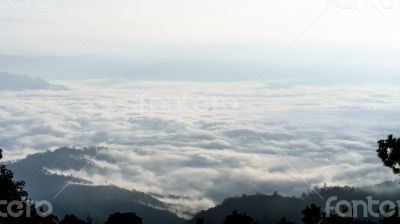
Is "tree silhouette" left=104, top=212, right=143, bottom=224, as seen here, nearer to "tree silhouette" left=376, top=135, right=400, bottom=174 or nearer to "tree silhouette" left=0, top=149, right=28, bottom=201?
"tree silhouette" left=0, top=149, right=28, bottom=201

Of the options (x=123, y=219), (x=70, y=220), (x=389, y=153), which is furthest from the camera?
(x=123, y=219)

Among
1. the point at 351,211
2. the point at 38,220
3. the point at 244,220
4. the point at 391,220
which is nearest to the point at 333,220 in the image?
the point at 351,211

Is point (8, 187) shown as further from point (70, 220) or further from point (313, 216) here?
point (313, 216)

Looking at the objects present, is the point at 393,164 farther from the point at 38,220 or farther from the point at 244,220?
the point at 38,220

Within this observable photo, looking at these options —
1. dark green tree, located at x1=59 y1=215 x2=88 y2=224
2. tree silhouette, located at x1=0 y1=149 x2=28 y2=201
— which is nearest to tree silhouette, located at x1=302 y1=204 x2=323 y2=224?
tree silhouette, located at x1=0 y1=149 x2=28 y2=201

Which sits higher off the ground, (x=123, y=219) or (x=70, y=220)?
(x=123, y=219)

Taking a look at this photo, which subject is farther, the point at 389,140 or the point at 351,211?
the point at 351,211

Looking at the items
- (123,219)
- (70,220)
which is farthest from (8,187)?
(123,219)

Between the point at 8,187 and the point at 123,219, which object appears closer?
the point at 8,187

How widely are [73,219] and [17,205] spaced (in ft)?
89.6

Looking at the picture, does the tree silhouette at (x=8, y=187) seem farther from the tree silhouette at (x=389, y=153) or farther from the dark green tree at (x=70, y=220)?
the tree silhouette at (x=389, y=153)

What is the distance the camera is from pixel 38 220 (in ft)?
317

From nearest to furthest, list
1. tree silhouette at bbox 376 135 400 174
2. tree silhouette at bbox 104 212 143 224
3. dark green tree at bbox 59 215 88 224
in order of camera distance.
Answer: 1. tree silhouette at bbox 376 135 400 174
2. dark green tree at bbox 59 215 88 224
3. tree silhouette at bbox 104 212 143 224

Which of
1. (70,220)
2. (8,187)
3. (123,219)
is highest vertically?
(8,187)
